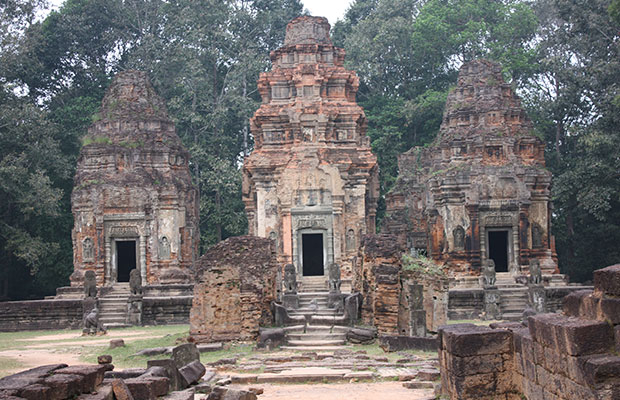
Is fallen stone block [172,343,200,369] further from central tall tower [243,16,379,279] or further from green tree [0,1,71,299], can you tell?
green tree [0,1,71,299]

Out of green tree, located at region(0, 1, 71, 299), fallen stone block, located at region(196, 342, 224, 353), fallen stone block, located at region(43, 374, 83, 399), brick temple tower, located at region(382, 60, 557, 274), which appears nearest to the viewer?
fallen stone block, located at region(43, 374, 83, 399)

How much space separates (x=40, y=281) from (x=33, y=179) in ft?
19.7

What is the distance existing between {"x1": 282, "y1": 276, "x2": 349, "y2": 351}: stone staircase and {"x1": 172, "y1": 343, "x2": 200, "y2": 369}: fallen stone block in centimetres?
371

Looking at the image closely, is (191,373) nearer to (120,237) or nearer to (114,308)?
(114,308)

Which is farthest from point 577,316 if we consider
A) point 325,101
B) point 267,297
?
point 325,101

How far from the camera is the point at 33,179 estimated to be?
25.1 metres

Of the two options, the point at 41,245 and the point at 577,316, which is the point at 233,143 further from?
the point at 577,316

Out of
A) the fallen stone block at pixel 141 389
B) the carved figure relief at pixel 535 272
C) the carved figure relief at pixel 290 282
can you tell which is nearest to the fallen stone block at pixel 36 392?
the fallen stone block at pixel 141 389

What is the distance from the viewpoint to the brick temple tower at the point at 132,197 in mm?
23859

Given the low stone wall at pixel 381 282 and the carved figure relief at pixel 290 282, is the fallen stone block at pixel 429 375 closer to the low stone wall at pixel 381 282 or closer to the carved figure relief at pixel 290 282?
the low stone wall at pixel 381 282

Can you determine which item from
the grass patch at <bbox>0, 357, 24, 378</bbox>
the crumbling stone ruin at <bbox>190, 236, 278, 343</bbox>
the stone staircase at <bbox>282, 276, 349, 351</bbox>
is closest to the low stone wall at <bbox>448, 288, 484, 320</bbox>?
the stone staircase at <bbox>282, 276, 349, 351</bbox>

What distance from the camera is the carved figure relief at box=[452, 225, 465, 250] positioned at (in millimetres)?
23641

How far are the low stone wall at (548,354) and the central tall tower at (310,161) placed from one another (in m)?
14.6

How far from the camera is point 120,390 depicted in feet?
24.3
